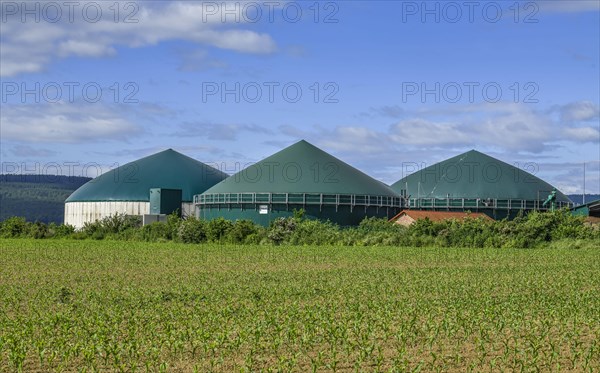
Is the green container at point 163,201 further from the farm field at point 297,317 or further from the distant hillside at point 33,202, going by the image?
the distant hillside at point 33,202

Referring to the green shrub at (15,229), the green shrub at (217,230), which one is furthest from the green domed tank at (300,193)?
the green shrub at (15,229)

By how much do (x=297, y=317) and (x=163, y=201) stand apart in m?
59.7

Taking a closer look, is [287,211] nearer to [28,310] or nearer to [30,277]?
[30,277]

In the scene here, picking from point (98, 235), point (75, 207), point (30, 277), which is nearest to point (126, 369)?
point (30, 277)

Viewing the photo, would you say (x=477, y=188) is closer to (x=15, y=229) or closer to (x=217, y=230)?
(x=217, y=230)

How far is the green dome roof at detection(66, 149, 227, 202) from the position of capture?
3243 inches

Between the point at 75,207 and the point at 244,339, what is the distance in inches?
2796

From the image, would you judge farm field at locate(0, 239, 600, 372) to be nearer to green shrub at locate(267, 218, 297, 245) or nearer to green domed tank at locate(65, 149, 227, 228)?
green shrub at locate(267, 218, 297, 245)

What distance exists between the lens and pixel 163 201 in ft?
257

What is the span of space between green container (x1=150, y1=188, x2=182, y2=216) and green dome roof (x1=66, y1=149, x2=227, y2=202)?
2425 millimetres

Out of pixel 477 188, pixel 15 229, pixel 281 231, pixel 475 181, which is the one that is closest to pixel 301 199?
pixel 281 231

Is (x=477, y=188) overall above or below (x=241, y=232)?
above

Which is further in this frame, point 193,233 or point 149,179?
point 149,179

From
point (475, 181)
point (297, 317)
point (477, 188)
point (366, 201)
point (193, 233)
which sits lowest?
point (297, 317)
